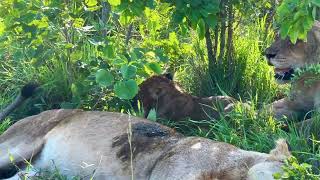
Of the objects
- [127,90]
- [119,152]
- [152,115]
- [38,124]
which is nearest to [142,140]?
[119,152]

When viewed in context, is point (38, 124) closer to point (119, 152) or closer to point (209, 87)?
point (119, 152)

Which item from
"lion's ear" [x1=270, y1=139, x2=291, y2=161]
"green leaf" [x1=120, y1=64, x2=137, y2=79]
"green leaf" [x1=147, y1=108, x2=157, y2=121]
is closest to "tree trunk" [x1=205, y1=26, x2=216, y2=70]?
"green leaf" [x1=147, y1=108, x2=157, y2=121]

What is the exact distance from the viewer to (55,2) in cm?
624

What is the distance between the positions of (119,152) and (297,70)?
190 cm

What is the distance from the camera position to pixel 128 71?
523 cm

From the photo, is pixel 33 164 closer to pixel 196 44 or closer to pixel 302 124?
pixel 302 124

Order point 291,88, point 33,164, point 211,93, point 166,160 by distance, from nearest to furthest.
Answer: point 166,160, point 33,164, point 291,88, point 211,93

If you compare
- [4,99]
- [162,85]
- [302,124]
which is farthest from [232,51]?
[4,99]

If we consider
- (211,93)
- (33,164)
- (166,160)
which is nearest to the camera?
(166,160)

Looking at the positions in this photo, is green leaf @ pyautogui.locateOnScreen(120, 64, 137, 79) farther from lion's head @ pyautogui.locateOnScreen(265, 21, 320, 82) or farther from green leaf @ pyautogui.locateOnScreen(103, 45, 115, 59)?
lion's head @ pyautogui.locateOnScreen(265, 21, 320, 82)

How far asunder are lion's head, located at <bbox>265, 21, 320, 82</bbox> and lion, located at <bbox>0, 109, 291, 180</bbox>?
176 centimetres

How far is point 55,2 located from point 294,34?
2.39m

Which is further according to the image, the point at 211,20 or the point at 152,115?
the point at 152,115

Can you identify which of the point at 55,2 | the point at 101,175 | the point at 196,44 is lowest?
the point at 101,175
